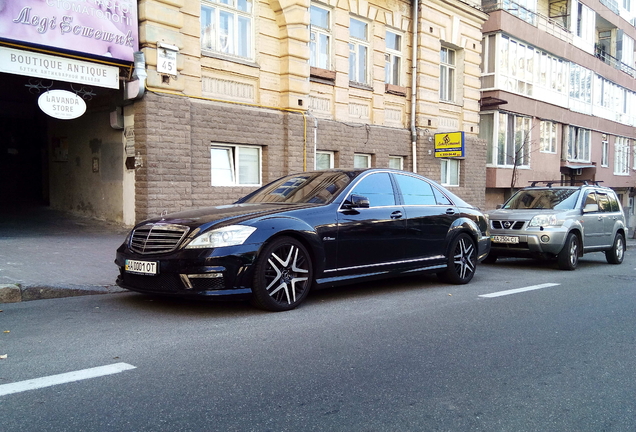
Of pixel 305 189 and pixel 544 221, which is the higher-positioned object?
pixel 305 189

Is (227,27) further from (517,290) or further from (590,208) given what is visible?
(517,290)

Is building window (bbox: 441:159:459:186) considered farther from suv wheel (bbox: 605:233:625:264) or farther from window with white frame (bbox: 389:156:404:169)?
suv wheel (bbox: 605:233:625:264)

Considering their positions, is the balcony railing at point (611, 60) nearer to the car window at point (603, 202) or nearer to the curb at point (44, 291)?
the car window at point (603, 202)

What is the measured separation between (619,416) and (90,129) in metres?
12.5

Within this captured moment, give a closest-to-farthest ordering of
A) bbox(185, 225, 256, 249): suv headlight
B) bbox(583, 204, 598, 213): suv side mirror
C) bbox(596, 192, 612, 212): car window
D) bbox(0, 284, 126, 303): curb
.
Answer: bbox(185, 225, 256, 249): suv headlight
bbox(0, 284, 126, 303): curb
bbox(583, 204, 598, 213): suv side mirror
bbox(596, 192, 612, 212): car window

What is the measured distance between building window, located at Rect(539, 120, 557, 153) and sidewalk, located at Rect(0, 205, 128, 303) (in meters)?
20.3

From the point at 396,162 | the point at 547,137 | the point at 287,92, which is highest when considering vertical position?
the point at 287,92

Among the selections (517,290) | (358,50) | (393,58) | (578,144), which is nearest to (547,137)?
(578,144)

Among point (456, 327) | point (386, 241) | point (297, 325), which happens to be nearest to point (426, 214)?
point (386, 241)

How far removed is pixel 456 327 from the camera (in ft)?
17.8

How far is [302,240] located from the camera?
599 cm

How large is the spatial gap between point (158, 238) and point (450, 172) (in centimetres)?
1606

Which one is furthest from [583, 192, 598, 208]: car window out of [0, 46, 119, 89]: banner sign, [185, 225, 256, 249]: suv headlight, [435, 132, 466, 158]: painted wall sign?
[0, 46, 119, 89]: banner sign

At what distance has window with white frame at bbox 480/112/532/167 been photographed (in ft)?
75.0
